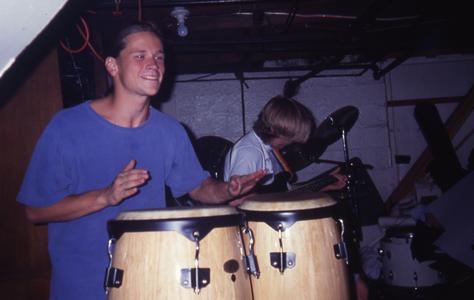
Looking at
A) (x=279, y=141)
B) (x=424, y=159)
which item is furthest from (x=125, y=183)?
(x=424, y=159)

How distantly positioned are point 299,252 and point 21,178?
205 centimetres

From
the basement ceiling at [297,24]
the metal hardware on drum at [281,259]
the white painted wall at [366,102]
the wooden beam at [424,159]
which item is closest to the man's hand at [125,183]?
the metal hardware on drum at [281,259]

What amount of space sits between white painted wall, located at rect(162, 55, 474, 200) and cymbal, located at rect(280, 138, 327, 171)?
5.59 feet

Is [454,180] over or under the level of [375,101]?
under

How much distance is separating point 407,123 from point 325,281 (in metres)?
5.33

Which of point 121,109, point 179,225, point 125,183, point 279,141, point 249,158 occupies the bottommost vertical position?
point 179,225

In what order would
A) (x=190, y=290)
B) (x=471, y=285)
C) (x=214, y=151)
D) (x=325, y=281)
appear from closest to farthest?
(x=190, y=290)
(x=325, y=281)
(x=471, y=285)
(x=214, y=151)

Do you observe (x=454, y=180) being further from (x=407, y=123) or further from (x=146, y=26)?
(x=146, y=26)

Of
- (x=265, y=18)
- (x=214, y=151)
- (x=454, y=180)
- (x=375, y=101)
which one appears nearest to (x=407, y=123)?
(x=375, y=101)

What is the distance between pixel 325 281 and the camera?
6.68ft

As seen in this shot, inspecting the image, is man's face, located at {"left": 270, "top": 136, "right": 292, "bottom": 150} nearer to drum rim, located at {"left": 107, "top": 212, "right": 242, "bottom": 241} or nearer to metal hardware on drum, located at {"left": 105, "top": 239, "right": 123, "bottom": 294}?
drum rim, located at {"left": 107, "top": 212, "right": 242, "bottom": 241}

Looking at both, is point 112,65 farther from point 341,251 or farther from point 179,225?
point 341,251

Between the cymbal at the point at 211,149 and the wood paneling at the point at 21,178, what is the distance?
3081 millimetres

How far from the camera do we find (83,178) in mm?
1896
